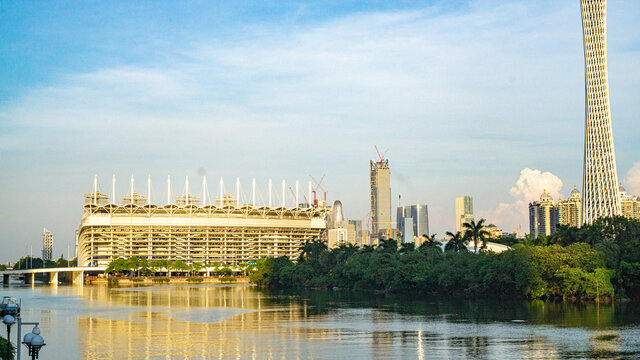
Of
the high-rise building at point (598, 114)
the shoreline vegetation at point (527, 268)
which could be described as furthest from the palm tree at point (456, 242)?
the high-rise building at point (598, 114)

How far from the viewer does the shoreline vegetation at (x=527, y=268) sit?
102438mm

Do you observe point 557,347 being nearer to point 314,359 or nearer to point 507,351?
point 507,351

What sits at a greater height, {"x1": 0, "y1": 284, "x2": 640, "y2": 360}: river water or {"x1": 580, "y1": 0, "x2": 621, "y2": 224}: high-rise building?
{"x1": 580, "y1": 0, "x2": 621, "y2": 224}: high-rise building

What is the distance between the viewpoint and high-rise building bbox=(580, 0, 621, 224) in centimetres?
16600

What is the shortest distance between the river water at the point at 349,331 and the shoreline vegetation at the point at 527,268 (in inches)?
221

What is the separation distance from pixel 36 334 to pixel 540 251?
86.2 metres

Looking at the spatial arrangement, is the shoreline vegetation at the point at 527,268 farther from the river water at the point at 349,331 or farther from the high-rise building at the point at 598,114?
the high-rise building at the point at 598,114

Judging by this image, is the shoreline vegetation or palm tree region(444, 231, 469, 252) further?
palm tree region(444, 231, 469, 252)

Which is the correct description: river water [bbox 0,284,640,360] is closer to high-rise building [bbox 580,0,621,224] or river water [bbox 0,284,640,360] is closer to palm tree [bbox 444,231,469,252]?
palm tree [bbox 444,231,469,252]

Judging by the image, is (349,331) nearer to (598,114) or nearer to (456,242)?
(456,242)

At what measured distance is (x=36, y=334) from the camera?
31.7 meters

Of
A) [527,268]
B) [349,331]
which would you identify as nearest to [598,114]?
[527,268]

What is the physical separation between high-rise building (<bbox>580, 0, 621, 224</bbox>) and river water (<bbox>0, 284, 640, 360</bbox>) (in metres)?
75.0

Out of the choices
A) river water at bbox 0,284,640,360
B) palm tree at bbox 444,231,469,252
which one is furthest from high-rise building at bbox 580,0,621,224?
river water at bbox 0,284,640,360
